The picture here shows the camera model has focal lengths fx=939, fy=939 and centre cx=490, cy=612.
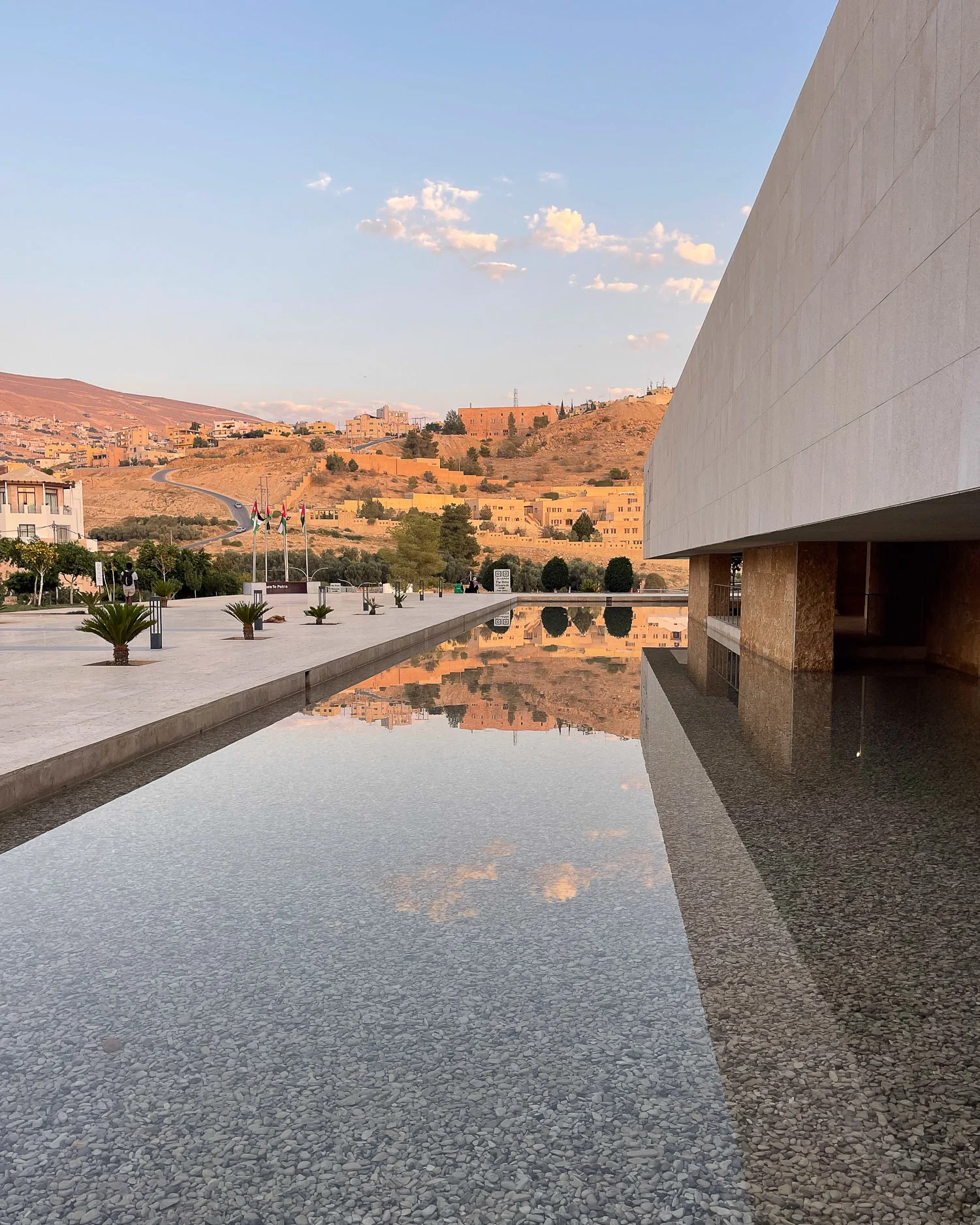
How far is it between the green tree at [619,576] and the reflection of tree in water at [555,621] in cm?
1091

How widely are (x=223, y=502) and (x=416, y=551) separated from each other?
53057mm

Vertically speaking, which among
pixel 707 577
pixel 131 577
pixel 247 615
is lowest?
pixel 247 615

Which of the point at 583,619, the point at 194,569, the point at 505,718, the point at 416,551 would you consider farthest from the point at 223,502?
the point at 505,718

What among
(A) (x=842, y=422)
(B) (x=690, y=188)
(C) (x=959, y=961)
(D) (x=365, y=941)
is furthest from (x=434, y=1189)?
(B) (x=690, y=188)

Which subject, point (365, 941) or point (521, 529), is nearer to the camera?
point (365, 941)

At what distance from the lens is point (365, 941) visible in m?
3.94

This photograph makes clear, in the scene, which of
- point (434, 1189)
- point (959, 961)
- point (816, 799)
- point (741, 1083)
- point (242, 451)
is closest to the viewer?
point (434, 1189)

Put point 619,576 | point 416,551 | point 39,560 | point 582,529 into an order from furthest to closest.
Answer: point 582,529
point 619,576
point 416,551
point 39,560

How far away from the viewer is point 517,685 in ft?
42.6

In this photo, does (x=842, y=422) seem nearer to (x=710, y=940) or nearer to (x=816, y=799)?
(x=816, y=799)

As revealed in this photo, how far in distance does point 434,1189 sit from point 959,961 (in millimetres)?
2464

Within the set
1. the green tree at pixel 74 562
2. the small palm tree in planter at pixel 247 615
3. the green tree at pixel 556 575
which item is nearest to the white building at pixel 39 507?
the green tree at pixel 74 562

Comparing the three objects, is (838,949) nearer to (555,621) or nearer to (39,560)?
(555,621)

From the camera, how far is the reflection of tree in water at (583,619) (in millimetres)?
25609
